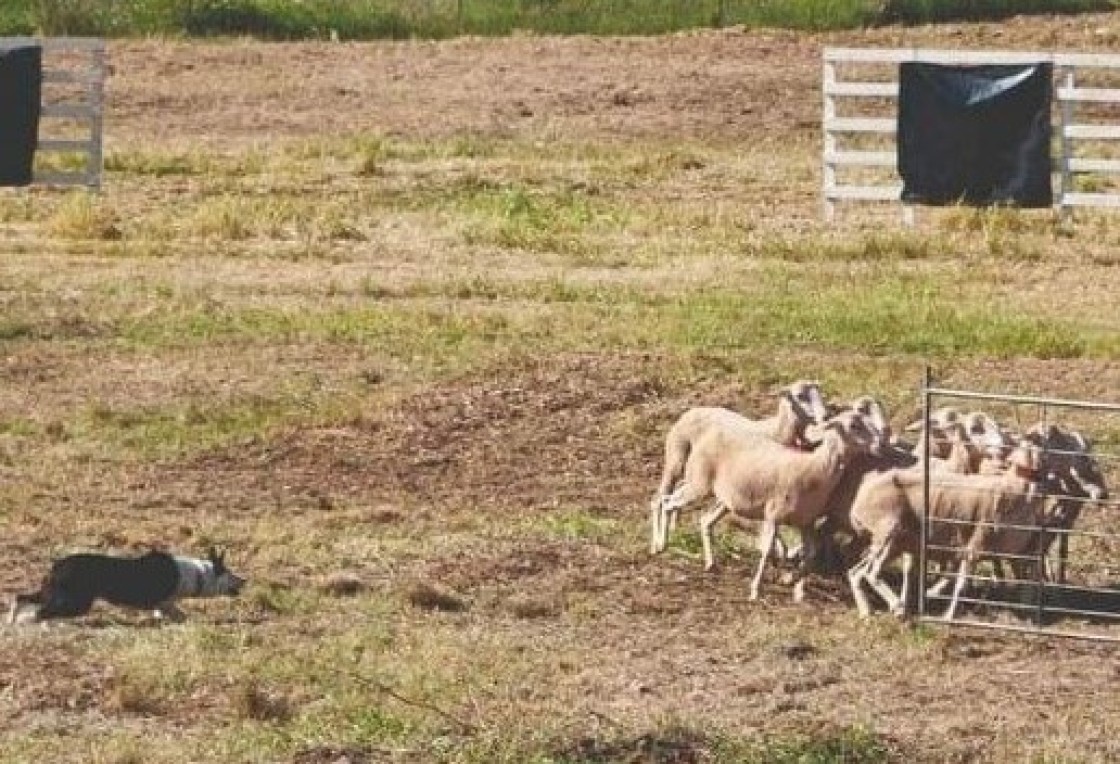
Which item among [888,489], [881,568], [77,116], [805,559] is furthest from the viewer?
[77,116]

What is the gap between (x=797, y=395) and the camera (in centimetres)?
1550

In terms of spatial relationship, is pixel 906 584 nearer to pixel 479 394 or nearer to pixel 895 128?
pixel 479 394

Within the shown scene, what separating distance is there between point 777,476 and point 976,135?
576 inches

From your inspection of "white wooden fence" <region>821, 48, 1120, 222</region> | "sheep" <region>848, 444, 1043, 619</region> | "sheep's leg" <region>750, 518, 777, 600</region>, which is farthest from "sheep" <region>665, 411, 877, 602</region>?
"white wooden fence" <region>821, 48, 1120, 222</region>

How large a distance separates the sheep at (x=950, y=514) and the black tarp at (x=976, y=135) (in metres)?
Result: 14.5

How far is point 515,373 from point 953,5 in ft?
81.0

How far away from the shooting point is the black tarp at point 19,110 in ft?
98.7

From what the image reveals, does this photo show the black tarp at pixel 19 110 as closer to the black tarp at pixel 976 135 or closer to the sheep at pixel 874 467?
the black tarp at pixel 976 135

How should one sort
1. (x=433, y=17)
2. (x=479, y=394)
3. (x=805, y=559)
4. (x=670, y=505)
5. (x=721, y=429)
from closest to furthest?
(x=805, y=559) → (x=721, y=429) → (x=670, y=505) → (x=479, y=394) → (x=433, y=17)

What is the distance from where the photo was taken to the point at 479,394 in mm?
19359

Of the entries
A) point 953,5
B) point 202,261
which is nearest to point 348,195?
point 202,261

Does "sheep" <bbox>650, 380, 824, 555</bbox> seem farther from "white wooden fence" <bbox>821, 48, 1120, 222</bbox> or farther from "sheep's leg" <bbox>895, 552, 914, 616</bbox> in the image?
"white wooden fence" <bbox>821, 48, 1120, 222</bbox>

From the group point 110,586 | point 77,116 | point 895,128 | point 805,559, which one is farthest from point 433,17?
point 110,586

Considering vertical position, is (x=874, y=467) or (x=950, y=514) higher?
(x=874, y=467)
